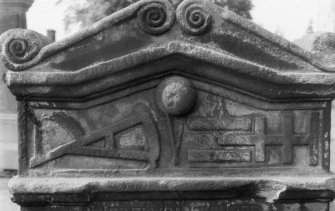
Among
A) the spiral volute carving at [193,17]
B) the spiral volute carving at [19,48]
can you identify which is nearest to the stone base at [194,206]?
the spiral volute carving at [19,48]

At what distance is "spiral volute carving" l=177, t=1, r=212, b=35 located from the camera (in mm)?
2652

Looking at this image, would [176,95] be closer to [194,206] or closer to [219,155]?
[219,155]

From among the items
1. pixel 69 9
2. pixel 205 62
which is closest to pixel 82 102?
pixel 205 62

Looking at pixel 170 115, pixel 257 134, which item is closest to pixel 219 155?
pixel 257 134

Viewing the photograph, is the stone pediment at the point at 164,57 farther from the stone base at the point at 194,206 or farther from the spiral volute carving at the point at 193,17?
the stone base at the point at 194,206

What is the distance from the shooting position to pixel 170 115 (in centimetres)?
270

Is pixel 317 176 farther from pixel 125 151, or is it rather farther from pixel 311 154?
pixel 125 151

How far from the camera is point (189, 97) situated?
2658mm

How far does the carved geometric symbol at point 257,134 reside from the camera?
8.98 feet

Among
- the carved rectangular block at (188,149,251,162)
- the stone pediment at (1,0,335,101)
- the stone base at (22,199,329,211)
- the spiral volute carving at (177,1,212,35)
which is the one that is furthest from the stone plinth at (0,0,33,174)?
the spiral volute carving at (177,1,212,35)

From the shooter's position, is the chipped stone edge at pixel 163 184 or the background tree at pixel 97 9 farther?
the background tree at pixel 97 9

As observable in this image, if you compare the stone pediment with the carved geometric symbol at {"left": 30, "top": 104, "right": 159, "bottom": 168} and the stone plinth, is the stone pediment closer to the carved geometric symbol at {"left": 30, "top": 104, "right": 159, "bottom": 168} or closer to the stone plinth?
the carved geometric symbol at {"left": 30, "top": 104, "right": 159, "bottom": 168}

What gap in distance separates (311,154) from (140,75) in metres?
1.00

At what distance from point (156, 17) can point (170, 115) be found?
1.66 feet
